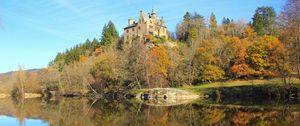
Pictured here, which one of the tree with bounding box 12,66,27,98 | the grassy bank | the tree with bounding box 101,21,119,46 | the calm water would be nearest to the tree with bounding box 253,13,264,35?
the grassy bank

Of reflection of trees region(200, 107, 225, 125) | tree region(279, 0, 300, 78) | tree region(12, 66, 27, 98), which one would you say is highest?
tree region(279, 0, 300, 78)

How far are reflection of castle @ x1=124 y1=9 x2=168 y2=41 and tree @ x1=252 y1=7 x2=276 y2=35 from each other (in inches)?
1194

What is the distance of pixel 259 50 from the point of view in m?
73.1

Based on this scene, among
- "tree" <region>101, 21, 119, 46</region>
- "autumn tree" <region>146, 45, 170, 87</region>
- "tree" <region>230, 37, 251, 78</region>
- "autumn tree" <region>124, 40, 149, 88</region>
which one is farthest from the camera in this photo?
"tree" <region>101, 21, 119, 46</region>

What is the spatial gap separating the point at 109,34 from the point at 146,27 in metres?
18.2

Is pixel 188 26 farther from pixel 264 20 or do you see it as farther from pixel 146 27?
pixel 264 20

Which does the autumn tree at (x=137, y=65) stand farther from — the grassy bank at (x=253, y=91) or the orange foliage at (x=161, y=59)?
the grassy bank at (x=253, y=91)

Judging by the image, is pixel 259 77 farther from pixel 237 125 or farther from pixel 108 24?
pixel 108 24

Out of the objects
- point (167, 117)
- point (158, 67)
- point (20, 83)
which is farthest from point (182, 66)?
point (20, 83)

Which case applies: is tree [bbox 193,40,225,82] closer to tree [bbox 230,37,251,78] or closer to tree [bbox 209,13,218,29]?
tree [bbox 230,37,251,78]

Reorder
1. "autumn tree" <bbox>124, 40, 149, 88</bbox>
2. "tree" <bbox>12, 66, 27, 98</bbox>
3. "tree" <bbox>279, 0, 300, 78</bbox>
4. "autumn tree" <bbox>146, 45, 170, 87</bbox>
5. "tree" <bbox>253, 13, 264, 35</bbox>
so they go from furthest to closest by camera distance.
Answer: "tree" <bbox>12, 66, 27, 98</bbox>
"tree" <bbox>253, 13, 264, 35</bbox>
"autumn tree" <bbox>146, 45, 170, 87</bbox>
"autumn tree" <bbox>124, 40, 149, 88</bbox>
"tree" <bbox>279, 0, 300, 78</bbox>

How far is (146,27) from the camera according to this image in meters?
114

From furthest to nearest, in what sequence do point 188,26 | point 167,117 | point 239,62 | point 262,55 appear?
point 188,26, point 239,62, point 262,55, point 167,117

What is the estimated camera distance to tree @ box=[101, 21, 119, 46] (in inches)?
4904
